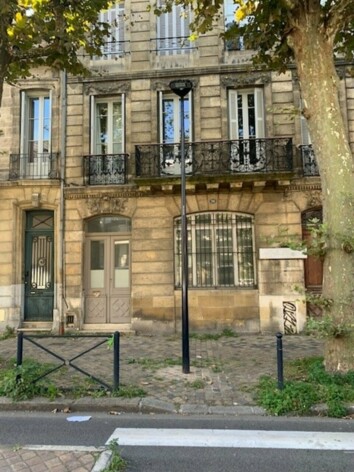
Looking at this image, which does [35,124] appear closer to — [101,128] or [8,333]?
[101,128]

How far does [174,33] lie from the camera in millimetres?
11812

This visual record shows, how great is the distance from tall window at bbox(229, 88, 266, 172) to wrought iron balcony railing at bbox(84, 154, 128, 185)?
306 centimetres

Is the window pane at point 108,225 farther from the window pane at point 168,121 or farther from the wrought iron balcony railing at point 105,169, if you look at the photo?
the window pane at point 168,121

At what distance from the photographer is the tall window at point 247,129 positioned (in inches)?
431

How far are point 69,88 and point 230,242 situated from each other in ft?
20.9

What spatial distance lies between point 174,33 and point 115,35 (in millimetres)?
1759

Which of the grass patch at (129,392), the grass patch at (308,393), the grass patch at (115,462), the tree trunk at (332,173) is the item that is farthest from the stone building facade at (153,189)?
the grass patch at (115,462)

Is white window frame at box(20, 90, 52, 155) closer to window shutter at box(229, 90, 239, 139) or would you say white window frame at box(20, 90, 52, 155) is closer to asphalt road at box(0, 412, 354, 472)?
window shutter at box(229, 90, 239, 139)

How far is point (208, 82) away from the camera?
11359 mm

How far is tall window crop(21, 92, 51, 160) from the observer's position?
11.8 metres

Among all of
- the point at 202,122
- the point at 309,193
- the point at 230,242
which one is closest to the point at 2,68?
the point at 202,122

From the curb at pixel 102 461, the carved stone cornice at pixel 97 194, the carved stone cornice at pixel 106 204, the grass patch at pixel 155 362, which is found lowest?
the grass patch at pixel 155 362

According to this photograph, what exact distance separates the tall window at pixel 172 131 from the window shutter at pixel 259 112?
74.0 inches

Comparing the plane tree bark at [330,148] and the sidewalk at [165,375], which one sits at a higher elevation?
the plane tree bark at [330,148]
